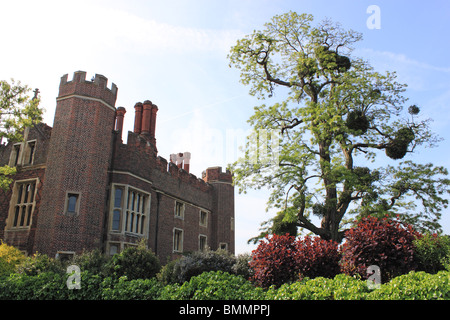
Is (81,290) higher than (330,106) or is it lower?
lower

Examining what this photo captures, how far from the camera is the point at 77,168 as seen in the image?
15.6 m

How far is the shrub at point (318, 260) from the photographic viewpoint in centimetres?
867

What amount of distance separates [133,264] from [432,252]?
30.0ft

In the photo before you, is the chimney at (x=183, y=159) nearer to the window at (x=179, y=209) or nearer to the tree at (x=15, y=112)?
the window at (x=179, y=209)

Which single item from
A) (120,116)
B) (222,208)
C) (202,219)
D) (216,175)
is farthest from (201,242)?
(120,116)

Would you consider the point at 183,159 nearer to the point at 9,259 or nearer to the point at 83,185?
the point at 83,185

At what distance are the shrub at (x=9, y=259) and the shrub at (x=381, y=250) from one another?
11675mm

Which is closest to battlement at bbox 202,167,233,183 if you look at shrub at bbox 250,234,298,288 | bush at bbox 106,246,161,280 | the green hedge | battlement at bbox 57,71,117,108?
battlement at bbox 57,71,117,108

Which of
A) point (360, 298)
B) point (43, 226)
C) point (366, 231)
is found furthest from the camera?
point (43, 226)

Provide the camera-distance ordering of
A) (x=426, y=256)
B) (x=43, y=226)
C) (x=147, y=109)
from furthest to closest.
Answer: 1. (x=147, y=109)
2. (x=43, y=226)
3. (x=426, y=256)

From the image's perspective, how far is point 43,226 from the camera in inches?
583

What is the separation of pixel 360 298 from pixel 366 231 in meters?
3.16

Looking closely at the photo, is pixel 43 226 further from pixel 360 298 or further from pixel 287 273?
pixel 360 298
